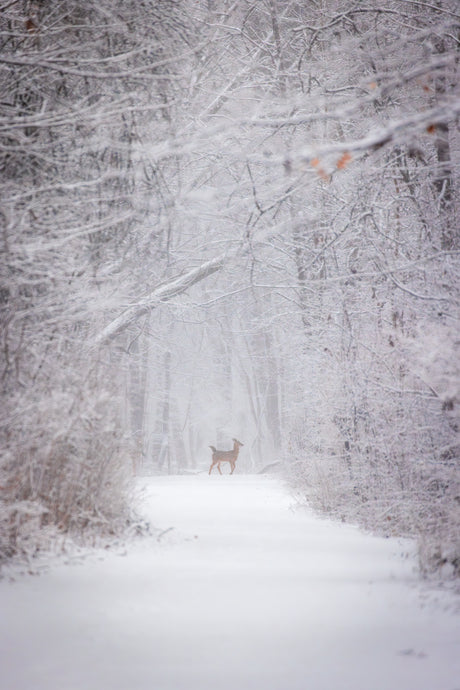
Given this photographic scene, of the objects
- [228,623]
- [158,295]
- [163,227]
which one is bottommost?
[228,623]

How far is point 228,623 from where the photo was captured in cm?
386

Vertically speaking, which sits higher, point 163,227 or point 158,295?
point 158,295

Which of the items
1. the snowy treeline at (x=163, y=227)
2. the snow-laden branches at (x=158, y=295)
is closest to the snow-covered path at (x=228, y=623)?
the snowy treeline at (x=163, y=227)

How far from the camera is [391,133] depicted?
3537mm

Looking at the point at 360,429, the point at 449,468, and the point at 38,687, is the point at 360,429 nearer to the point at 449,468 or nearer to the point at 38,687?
the point at 449,468

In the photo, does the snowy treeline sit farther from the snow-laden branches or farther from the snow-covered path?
the snow-laden branches

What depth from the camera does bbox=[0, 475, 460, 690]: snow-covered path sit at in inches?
119

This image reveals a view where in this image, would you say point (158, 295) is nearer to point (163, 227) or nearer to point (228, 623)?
point (163, 227)

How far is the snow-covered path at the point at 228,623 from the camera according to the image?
9.91ft

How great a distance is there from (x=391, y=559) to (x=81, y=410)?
2919mm

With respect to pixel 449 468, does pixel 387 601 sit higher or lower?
lower

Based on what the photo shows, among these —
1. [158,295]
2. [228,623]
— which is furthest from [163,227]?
[158,295]

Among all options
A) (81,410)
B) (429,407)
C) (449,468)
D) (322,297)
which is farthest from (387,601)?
(322,297)

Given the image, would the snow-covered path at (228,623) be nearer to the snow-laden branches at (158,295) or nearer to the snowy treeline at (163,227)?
the snowy treeline at (163,227)
